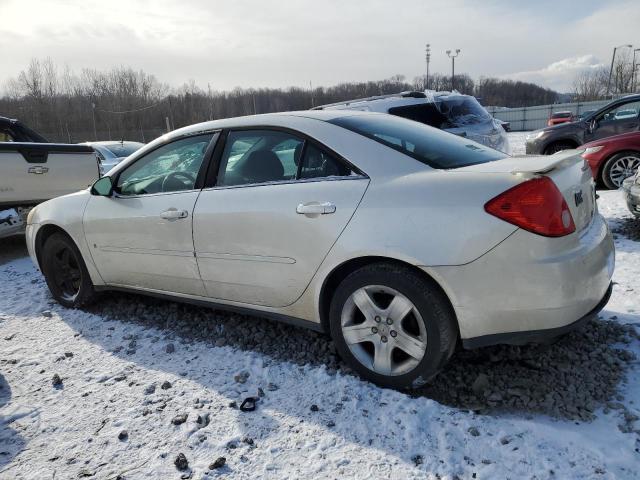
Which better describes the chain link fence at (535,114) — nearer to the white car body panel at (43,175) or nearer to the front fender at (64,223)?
the white car body panel at (43,175)

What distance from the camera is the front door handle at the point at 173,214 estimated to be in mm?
3240

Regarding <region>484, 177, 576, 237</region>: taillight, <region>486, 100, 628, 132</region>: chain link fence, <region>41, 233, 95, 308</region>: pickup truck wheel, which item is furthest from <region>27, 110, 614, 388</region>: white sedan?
<region>486, 100, 628, 132</region>: chain link fence

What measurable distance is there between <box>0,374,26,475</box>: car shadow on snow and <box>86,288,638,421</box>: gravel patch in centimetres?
109

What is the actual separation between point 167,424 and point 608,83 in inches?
2391

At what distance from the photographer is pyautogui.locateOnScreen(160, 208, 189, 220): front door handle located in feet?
10.6

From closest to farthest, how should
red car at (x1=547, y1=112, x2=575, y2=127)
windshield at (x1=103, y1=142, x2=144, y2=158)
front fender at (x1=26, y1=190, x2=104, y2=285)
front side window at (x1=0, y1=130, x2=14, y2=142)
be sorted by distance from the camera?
1. front fender at (x1=26, y1=190, x2=104, y2=285)
2. front side window at (x1=0, y1=130, x2=14, y2=142)
3. windshield at (x1=103, y1=142, x2=144, y2=158)
4. red car at (x1=547, y1=112, x2=575, y2=127)

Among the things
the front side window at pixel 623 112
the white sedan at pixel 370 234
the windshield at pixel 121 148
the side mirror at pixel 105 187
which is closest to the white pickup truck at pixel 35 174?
the side mirror at pixel 105 187

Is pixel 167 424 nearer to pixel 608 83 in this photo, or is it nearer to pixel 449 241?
pixel 449 241

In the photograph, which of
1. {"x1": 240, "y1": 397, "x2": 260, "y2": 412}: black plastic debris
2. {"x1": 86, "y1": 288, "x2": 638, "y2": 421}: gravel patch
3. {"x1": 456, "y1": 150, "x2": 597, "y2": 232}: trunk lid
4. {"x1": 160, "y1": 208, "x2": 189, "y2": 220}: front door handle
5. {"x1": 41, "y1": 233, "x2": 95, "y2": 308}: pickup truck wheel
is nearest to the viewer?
{"x1": 456, "y1": 150, "x2": 597, "y2": 232}: trunk lid

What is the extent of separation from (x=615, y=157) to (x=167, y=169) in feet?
22.9

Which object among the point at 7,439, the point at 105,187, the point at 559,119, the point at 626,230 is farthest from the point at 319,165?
the point at 559,119

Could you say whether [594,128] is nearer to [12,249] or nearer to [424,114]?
[424,114]

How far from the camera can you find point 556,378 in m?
2.62

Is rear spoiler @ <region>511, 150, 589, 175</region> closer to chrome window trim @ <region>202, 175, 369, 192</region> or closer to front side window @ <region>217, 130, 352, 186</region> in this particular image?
chrome window trim @ <region>202, 175, 369, 192</region>
